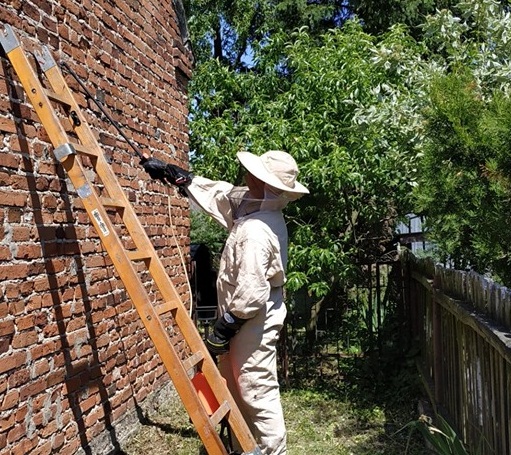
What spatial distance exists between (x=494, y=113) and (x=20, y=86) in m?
2.78

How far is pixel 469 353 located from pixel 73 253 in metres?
2.73

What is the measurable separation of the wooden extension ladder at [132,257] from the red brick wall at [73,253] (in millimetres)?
250

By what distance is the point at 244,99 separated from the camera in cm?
826

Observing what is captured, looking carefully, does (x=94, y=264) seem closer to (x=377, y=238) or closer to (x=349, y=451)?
(x=349, y=451)

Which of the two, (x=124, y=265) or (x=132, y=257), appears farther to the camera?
(x=132, y=257)

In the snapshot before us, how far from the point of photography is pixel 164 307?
373 cm

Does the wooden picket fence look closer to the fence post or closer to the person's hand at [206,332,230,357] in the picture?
the fence post

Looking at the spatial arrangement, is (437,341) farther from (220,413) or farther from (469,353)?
(220,413)

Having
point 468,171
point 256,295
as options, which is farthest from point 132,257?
point 468,171

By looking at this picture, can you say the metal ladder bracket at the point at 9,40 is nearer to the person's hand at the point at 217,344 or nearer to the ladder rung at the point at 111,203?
the ladder rung at the point at 111,203

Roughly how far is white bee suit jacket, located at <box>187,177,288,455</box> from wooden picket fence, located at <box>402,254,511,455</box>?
4.07 ft

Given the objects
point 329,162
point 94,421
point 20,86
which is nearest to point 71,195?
point 20,86

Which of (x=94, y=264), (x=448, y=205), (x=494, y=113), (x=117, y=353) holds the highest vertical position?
(x=494, y=113)

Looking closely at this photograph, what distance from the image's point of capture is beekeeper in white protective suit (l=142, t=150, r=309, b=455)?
4186 mm
